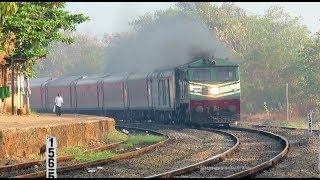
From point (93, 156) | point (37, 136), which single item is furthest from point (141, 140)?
point (37, 136)

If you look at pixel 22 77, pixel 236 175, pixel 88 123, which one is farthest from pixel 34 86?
pixel 236 175

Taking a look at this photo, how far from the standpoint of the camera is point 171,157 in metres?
17.7

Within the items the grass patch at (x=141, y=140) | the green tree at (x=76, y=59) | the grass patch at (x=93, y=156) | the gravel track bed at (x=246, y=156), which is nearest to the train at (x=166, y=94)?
the gravel track bed at (x=246, y=156)

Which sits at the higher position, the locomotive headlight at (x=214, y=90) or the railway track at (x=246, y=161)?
the locomotive headlight at (x=214, y=90)

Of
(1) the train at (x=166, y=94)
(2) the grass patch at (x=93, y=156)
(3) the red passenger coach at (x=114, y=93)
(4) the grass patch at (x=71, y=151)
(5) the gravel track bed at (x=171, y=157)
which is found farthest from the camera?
(3) the red passenger coach at (x=114, y=93)

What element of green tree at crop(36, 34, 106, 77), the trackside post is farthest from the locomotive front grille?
green tree at crop(36, 34, 106, 77)

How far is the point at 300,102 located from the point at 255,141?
30.9 m

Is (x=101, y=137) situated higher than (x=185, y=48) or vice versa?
(x=185, y=48)

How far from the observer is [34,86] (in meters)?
55.5

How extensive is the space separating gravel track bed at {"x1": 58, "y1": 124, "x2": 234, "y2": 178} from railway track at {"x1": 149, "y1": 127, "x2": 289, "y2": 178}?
0.70 metres

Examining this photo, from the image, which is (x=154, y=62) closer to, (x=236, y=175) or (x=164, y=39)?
(x=164, y=39)

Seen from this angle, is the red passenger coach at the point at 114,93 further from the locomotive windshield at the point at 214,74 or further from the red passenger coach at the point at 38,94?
the locomotive windshield at the point at 214,74

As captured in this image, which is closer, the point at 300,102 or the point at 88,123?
the point at 88,123

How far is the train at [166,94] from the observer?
1194 inches
